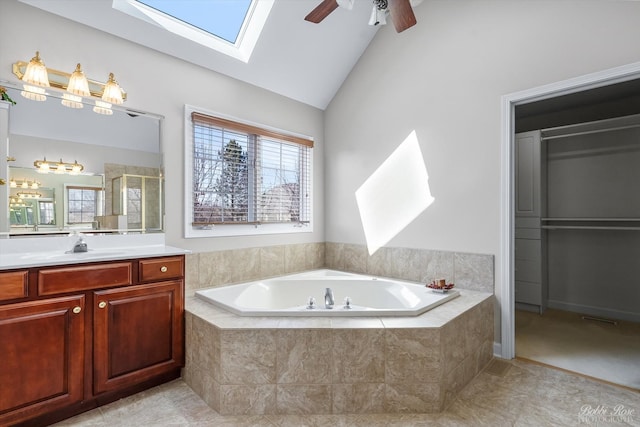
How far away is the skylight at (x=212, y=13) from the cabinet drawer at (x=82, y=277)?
1.92m

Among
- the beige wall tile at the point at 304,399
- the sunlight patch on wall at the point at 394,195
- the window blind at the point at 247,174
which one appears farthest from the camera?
the sunlight patch on wall at the point at 394,195

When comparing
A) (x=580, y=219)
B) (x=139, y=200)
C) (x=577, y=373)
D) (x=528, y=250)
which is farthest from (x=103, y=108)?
(x=580, y=219)

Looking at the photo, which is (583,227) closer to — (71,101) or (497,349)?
(497,349)

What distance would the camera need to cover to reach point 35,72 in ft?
6.77

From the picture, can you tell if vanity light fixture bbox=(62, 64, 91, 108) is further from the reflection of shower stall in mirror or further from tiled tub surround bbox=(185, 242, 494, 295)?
tiled tub surround bbox=(185, 242, 494, 295)

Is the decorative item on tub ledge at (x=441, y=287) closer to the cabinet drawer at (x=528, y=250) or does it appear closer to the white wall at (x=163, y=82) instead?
the white wall at (x=163, y=82)

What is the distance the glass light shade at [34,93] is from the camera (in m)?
2.10

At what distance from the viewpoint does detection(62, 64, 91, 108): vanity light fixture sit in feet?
7.28

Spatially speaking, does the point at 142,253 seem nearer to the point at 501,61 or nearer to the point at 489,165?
the point at 489,165

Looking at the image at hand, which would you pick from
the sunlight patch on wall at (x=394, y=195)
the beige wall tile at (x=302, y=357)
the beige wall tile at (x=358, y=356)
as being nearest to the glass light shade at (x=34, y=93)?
the beige wall tile at (x=302, y=357)

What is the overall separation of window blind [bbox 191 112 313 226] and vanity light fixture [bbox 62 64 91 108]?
76 centimetres

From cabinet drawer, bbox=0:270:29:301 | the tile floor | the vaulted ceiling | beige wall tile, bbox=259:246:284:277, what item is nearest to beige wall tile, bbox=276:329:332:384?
the tile floor

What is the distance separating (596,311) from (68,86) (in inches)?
208

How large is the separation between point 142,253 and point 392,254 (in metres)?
2.22
